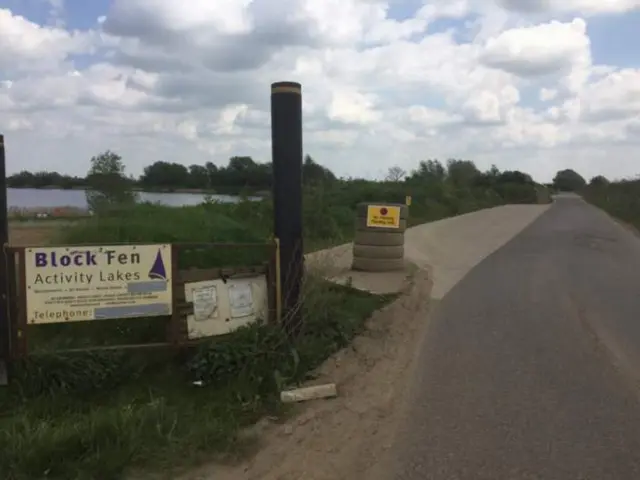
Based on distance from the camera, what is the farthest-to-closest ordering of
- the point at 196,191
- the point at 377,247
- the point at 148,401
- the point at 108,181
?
the point at 196,191
the point at 108,181
the point at 377,247
the point at 148,401

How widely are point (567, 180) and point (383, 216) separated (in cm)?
14866

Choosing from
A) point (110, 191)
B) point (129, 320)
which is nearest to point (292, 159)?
point (129, 320)

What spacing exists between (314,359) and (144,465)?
2571 millimetres

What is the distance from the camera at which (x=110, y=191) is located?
757 inches

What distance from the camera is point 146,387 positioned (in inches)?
237

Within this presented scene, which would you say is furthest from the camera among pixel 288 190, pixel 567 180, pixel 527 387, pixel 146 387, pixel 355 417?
pixel 567 180

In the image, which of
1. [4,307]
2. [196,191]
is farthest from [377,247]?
[196,191]

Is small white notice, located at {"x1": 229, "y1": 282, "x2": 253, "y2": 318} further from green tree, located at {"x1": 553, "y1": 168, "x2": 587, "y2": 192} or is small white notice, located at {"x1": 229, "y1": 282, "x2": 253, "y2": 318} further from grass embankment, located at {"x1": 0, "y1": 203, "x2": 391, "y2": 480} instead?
green tree, located at {"x1": 553, "y1": 168, "x2": 587, "y2": 192}

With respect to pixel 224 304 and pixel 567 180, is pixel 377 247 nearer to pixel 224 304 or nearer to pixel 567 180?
pixel 224 304

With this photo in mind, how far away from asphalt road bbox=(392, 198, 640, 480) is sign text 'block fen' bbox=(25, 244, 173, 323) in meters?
2.38

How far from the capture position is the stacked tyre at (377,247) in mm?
12703

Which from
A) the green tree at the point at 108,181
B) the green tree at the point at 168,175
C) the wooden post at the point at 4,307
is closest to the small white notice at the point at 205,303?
the wooden post at the point at 4,307

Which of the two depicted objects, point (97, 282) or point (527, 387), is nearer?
point (97, 282)

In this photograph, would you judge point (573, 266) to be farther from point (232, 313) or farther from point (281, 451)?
point (281, 451)
